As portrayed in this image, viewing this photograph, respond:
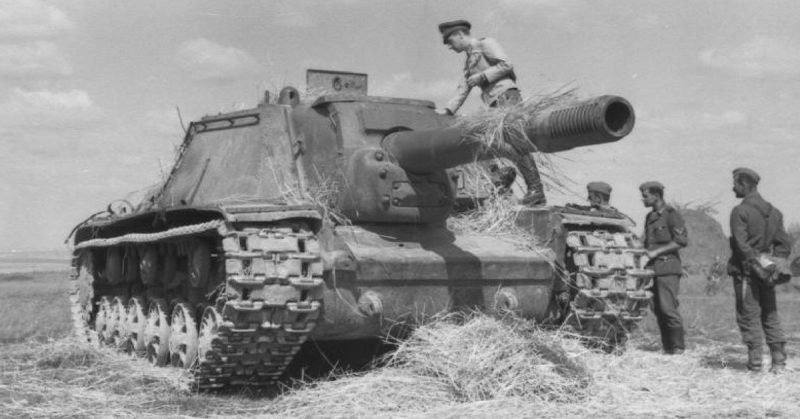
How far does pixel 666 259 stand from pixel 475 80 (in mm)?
2962

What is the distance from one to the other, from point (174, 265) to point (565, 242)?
152 inches

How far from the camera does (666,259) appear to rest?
38.1 ft

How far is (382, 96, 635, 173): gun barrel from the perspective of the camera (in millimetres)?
6680

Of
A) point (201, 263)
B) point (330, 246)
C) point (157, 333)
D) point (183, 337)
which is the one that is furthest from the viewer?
point (157, 333)

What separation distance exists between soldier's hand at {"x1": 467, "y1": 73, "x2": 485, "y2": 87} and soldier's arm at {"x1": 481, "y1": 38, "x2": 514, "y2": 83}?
4 cm

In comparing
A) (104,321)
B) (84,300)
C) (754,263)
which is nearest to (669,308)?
(754,263)

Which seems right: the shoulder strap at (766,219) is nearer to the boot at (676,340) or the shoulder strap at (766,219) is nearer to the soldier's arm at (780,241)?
the soldier's arm at (780,241)

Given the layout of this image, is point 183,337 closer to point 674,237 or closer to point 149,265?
point 149,265

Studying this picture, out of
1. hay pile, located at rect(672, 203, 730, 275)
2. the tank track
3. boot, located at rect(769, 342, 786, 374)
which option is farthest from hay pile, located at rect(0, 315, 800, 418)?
hay pile, located at rect(672, 203, 730, 275)

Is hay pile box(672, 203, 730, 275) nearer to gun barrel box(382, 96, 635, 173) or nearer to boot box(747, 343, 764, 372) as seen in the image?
boot box(747, 343, 764, 372)

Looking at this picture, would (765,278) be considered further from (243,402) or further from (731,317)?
(731,317)

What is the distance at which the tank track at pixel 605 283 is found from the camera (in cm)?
1003

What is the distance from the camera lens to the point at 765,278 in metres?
10.2

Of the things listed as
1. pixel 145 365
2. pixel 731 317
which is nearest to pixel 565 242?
pixel 145 365
